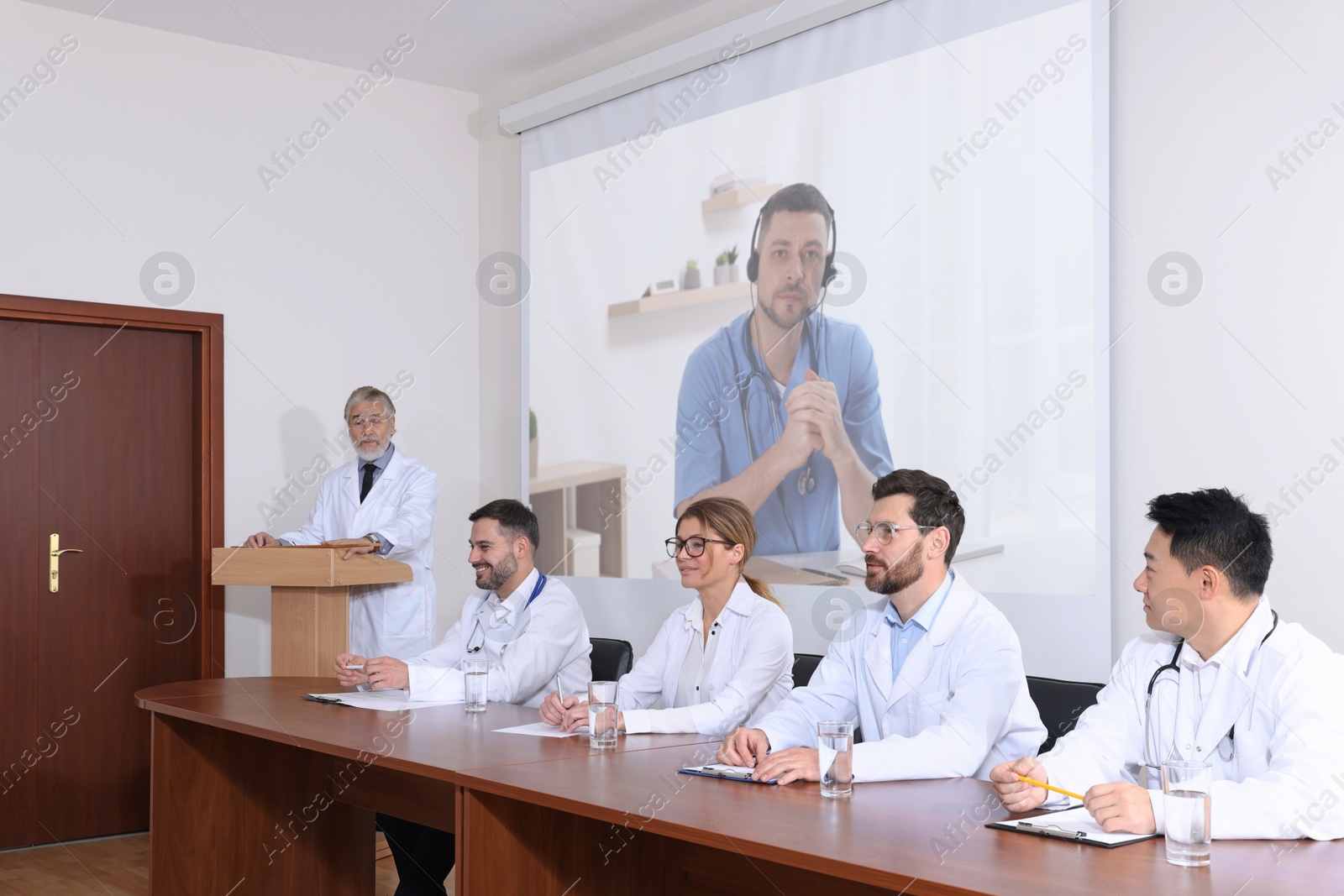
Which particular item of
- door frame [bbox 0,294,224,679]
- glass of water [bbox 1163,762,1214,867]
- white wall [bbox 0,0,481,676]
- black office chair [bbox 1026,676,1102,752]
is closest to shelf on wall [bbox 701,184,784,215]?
white wall [bbox 0,0,481,676]

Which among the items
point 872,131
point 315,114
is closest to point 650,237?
point 872,131

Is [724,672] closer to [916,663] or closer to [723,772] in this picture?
[916,663]

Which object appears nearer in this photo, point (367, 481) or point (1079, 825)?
point (1079, 825)

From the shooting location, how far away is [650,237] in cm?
533

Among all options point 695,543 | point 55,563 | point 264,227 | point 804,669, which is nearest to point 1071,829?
point 804,669

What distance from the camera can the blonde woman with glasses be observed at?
2.88 meters

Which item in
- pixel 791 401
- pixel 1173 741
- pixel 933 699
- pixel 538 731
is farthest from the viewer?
pixel 791 401

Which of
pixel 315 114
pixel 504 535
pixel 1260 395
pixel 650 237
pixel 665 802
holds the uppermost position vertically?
pixel 315 114

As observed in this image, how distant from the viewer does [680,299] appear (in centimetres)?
516

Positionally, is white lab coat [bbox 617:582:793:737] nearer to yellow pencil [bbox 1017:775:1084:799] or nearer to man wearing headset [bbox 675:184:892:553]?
yellow pencil [bbox 1017:775:1084:799]

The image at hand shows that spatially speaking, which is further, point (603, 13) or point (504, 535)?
point (603, 13)

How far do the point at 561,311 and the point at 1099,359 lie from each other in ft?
9.05

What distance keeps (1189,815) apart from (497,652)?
2206 mm

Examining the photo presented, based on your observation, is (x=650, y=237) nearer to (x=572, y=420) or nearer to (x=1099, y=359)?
(x=572, y=420)
